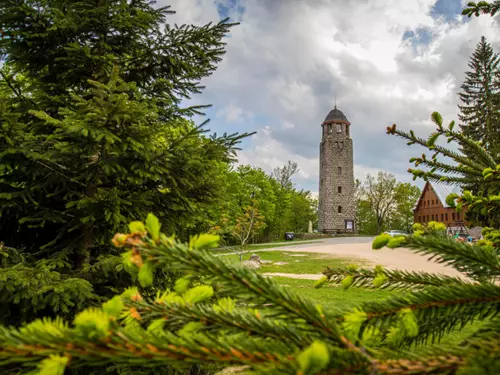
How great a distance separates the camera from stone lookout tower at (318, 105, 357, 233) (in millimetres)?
42875

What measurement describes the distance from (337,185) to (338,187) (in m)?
0.32

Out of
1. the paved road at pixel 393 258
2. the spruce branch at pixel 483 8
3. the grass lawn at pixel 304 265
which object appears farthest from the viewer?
the grass lawn at pixel 304 265

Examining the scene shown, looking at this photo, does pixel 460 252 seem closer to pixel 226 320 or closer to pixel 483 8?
pixel 226 320

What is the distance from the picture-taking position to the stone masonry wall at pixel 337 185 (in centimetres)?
4306

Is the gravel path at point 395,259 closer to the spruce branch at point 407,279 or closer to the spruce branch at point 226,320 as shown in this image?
the spruce branch at point 407,279

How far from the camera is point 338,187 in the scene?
142 ft

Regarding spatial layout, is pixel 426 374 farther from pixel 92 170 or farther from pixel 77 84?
pixel 77 84

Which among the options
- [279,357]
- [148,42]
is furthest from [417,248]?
[148,42]

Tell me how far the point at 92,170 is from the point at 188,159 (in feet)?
3.78

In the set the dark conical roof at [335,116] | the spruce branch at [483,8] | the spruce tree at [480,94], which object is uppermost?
the dark conical roof at [335,116]

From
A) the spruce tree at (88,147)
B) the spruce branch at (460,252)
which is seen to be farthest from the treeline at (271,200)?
the spruce branch at (460,252)

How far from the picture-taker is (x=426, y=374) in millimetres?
506

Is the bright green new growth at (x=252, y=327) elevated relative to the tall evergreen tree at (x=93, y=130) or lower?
lower

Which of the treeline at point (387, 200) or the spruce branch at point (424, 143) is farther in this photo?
the treeline at point (387, 200)
